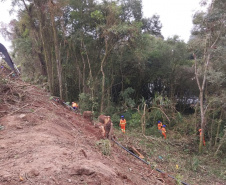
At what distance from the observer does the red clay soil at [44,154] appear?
2.57m

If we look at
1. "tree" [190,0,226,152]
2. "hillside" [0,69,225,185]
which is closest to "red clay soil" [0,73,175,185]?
"hillside" [0,69,225,185]

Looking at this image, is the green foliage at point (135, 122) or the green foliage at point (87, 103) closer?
the green foliage at point (135, 122)

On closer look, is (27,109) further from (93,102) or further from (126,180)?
(93,102)

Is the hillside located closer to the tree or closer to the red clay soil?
the red clay soil

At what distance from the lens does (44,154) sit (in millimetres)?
3098

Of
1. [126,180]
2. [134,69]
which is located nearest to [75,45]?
[134,69]

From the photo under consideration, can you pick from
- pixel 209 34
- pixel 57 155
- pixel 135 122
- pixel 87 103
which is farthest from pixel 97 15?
pixel 57 155

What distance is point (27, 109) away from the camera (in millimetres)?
5289

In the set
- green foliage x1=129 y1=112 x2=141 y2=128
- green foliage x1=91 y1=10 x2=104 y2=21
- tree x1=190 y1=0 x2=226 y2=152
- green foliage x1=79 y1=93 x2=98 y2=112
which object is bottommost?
green foliage x1=129 y1=112 x2=141 y2=128

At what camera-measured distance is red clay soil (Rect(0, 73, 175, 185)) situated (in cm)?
257

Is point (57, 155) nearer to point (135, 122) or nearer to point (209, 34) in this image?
point (209, 34)

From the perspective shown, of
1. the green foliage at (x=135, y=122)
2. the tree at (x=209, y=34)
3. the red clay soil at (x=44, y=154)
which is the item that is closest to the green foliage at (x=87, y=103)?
the green foliage at (x=135, y=122)

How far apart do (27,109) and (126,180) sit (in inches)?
125

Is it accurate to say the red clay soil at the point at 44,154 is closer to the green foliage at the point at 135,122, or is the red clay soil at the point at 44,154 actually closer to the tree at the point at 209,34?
the tree at the point at 209,34
